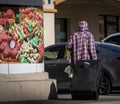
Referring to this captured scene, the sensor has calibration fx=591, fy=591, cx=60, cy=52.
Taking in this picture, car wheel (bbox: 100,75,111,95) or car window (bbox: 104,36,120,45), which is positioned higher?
car window (bbox: 104,36,120,45)

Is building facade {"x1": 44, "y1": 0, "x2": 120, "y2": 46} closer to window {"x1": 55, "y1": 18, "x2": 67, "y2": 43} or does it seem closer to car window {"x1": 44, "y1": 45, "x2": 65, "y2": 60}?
window {"x1": 55, "y1": 18, "x2": 67, "y2": 43}

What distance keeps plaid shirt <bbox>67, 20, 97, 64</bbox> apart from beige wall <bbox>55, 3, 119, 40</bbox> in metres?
13.1

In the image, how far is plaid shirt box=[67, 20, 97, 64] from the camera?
504 inches

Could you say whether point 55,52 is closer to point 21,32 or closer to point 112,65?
point 112,65

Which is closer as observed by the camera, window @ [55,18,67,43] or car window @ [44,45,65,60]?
car window @ [44,45,65,60]

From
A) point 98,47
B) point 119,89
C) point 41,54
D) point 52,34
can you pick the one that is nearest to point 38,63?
point 41,54

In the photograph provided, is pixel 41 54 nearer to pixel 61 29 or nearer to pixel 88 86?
pixel 88 86

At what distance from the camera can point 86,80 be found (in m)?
12.3

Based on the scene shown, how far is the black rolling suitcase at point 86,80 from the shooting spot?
12.2 meters

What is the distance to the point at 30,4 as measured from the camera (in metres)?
12.6

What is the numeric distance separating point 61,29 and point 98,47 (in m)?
11.0

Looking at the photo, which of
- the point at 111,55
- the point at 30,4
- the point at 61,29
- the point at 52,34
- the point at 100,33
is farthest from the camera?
the point at 100,33

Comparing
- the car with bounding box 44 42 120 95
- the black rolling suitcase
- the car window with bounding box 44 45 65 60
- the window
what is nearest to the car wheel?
the car with bounding box 44 42 120 95

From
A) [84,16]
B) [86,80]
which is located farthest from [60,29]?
[86,80]
